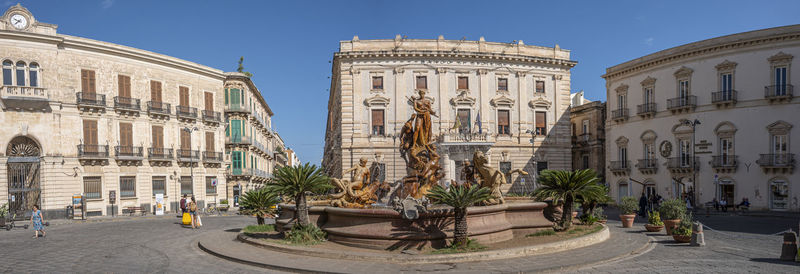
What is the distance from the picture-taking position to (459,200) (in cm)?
1058

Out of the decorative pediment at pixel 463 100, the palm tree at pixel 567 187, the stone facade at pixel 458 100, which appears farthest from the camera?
the decorative pediment at pixel 463 100

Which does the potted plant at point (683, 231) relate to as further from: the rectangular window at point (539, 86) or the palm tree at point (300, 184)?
the rectangular window at point (539, 86)

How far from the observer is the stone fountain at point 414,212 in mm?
11359

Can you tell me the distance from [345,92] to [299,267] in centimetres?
2792

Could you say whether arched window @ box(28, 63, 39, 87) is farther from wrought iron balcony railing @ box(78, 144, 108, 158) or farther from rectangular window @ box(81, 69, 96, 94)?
wrought iron balcony railing @ box(78, 144, 108, 158)

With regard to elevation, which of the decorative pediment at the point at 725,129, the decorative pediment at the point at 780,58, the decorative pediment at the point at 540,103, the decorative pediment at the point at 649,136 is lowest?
the decorative pediment at the point at 649,136

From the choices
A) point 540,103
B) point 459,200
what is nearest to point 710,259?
point 459,200

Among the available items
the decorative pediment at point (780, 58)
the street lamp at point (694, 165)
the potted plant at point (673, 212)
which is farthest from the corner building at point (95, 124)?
the decorative pediment at point (780, 58)

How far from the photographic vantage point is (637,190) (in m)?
37.7

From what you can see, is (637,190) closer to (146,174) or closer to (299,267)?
(299,267)

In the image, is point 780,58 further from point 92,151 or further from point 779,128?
point 92,151

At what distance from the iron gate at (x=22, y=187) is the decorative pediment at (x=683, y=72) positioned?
44820 millimetres

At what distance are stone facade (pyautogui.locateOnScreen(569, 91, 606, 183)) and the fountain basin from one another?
110ft

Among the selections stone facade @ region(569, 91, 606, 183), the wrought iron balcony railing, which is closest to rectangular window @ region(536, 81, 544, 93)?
stone facade @ region(569, 91, 606, 183)
